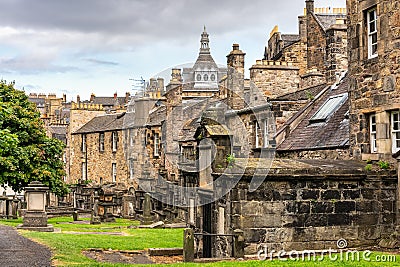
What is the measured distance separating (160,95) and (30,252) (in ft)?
111

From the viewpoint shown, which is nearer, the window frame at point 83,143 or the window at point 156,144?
the window at point 156,144

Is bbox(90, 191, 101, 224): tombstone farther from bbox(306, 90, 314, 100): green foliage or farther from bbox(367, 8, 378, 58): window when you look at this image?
bbox(367, 8, 378, 58): window

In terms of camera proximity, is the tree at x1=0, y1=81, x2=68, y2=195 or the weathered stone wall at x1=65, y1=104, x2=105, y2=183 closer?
the tree at x1=0, y1=81, x2=68, y2=195

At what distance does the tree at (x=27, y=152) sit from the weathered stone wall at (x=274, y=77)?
43.6 feet

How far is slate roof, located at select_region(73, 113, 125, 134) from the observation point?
5116 centimetres

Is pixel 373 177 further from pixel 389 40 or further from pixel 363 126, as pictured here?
pixel 389 40

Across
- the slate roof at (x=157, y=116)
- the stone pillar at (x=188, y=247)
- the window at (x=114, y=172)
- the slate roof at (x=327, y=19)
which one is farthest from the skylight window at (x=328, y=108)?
the window at (x=114, y=172)

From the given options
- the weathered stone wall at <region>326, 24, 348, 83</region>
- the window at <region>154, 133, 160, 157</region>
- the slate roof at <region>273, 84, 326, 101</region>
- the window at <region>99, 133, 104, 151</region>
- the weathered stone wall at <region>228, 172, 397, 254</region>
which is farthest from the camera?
the window at <region>99, 133, 104, 151</region>

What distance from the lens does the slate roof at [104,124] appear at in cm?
A: 5116

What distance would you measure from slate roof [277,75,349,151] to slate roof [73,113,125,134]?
83.6ft

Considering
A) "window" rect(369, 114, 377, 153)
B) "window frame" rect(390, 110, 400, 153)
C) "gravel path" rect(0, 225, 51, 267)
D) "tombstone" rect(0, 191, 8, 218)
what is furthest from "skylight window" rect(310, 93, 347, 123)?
"tombstone" rect(0, 191, 8, 218)

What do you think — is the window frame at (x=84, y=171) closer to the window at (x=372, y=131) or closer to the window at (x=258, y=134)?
the window at (x=258, y=134)

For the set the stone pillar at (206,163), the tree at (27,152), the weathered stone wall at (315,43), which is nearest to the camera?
the stone pillar at (206,163)

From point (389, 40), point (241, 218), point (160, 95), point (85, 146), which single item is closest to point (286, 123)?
point (389, 40)
